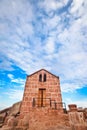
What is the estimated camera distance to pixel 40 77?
1916 cm

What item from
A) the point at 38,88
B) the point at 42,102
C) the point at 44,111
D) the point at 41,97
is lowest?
the point at 44,111

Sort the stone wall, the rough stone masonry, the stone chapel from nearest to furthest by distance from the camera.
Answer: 1. the rough stone masonry
2. the stone chapel
3. the stone wall

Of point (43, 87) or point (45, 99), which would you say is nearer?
point (45, 99)

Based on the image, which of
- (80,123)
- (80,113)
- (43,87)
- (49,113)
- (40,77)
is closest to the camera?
(80,123)

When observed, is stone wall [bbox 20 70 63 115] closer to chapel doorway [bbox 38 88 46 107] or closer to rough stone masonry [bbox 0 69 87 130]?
rough stone masonry [bbox 0 69 87 130]

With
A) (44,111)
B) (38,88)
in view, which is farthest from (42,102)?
(44,111)

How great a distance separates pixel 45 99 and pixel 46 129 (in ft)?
18.2

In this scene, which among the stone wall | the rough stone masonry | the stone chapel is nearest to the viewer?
the rough stone masonry

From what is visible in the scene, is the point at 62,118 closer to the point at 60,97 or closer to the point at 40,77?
the point at 60,97

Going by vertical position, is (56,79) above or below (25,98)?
above

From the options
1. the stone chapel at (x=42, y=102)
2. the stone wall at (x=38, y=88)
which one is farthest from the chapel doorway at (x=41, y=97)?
the stone wall at (x=38, y=88)

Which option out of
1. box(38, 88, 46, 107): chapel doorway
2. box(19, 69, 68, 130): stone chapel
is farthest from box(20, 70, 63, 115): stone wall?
box(38, 88, 46, 107): chapel doorway

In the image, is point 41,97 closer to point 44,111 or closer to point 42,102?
point 42,102

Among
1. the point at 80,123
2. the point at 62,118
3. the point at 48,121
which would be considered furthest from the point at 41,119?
the point at 80,123
